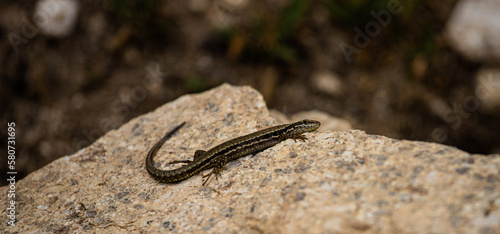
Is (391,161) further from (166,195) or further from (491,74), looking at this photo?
(491,74)

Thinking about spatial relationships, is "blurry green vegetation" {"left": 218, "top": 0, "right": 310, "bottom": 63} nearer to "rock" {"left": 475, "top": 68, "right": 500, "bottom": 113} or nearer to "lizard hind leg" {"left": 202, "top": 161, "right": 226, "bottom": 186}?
"rock" {"left": 475, "top": 68, "right": 500, "bottom": 113}

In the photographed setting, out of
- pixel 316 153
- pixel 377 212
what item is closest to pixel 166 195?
pixel 316 153

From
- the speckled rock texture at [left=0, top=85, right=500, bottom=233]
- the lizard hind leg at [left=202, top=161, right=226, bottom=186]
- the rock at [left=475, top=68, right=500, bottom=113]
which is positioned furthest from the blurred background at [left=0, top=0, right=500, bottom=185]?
the lizard hind leg at [left=202, top=161, right=226, bottom=186]

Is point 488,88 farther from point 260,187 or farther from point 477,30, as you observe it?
point 260,187

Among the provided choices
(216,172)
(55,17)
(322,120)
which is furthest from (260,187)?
(55,17)

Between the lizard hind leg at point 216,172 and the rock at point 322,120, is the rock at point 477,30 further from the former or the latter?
the lizard hind leg at point 216,172

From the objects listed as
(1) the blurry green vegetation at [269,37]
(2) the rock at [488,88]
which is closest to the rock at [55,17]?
(1) the blurry green vegetation at [269,37]
